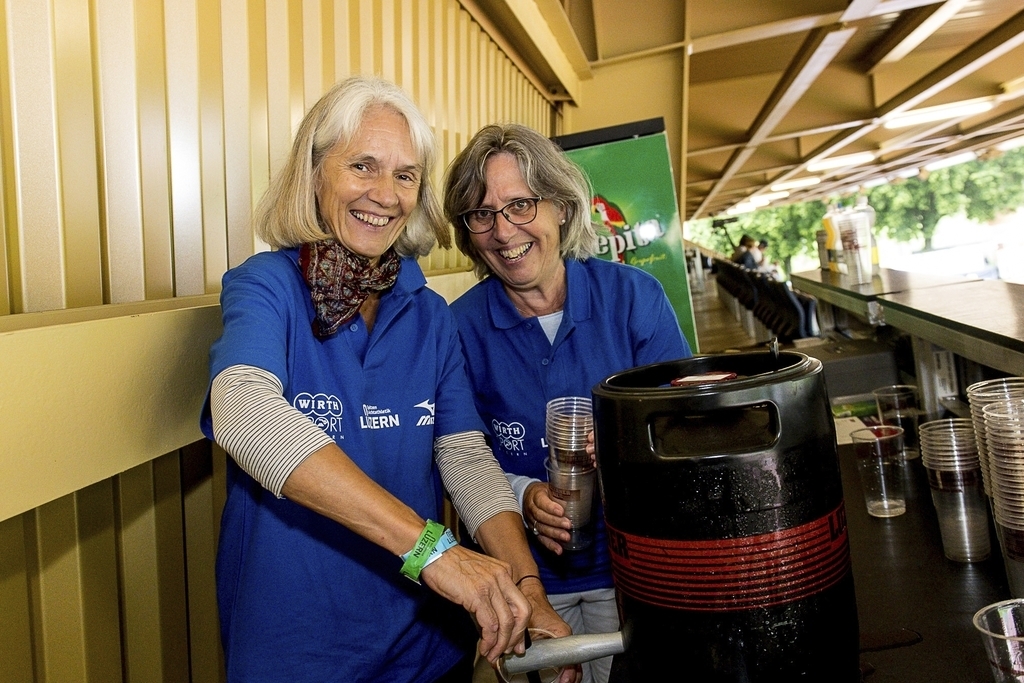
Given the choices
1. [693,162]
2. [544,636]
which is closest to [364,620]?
[544,636]

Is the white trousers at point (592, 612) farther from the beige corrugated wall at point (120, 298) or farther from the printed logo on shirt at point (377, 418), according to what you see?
the beige corrugated wall at point (120, 298)

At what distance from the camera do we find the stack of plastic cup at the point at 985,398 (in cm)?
135

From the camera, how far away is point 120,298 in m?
1.66

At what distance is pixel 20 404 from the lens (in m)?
1.20

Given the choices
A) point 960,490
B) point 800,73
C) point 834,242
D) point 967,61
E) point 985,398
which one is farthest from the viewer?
point 967,61

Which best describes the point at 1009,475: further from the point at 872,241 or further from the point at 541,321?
the point at 872,241

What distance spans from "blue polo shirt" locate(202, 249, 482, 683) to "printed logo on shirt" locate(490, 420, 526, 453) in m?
0.36

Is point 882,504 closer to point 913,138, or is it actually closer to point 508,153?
point 508,153

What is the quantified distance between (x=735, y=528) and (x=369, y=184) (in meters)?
1.01

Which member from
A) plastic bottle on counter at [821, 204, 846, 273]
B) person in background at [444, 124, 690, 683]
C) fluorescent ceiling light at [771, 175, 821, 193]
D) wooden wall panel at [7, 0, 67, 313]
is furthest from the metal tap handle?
fluorescent ceiling light at [771, 175, 821, 193]

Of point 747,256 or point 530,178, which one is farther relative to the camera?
point 747,256

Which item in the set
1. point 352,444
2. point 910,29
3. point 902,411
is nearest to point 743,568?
point 352,444

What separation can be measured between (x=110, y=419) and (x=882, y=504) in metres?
1.65

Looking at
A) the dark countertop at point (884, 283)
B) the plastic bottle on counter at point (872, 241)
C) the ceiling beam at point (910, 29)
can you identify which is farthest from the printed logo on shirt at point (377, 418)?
the ceiling beam at point (910, 29)
